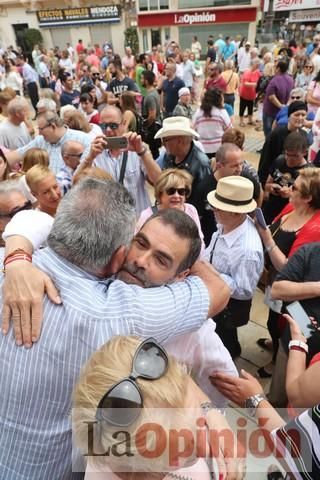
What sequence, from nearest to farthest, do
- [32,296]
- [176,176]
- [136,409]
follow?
1. [136,409]
2. [32,296]
3. [176,176]

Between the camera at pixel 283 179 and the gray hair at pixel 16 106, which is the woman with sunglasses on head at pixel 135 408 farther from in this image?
the gray hair at pixel 16 106

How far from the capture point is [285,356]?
228cm

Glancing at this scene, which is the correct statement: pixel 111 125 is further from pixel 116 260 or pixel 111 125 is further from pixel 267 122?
pixel 267 122

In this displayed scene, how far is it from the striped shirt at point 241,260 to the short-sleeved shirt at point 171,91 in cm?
686

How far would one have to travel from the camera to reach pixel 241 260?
237 centimetres

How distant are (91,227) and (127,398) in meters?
0.57

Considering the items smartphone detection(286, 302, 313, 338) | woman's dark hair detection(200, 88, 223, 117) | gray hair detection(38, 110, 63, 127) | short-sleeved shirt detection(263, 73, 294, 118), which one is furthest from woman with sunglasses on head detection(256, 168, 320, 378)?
short-sleeved shirt detection(263, 73, 294, 118)

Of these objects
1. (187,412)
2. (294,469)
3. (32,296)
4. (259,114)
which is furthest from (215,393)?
(259,114)

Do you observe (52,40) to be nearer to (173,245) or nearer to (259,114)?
(259,114)

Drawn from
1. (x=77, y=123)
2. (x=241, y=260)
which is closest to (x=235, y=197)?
(x=241, y=260)

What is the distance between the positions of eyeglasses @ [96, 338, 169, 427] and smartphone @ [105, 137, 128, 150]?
2.24 m

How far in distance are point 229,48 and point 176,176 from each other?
1645cm

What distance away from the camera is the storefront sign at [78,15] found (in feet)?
87.5

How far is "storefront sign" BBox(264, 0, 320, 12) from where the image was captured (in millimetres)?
22078
